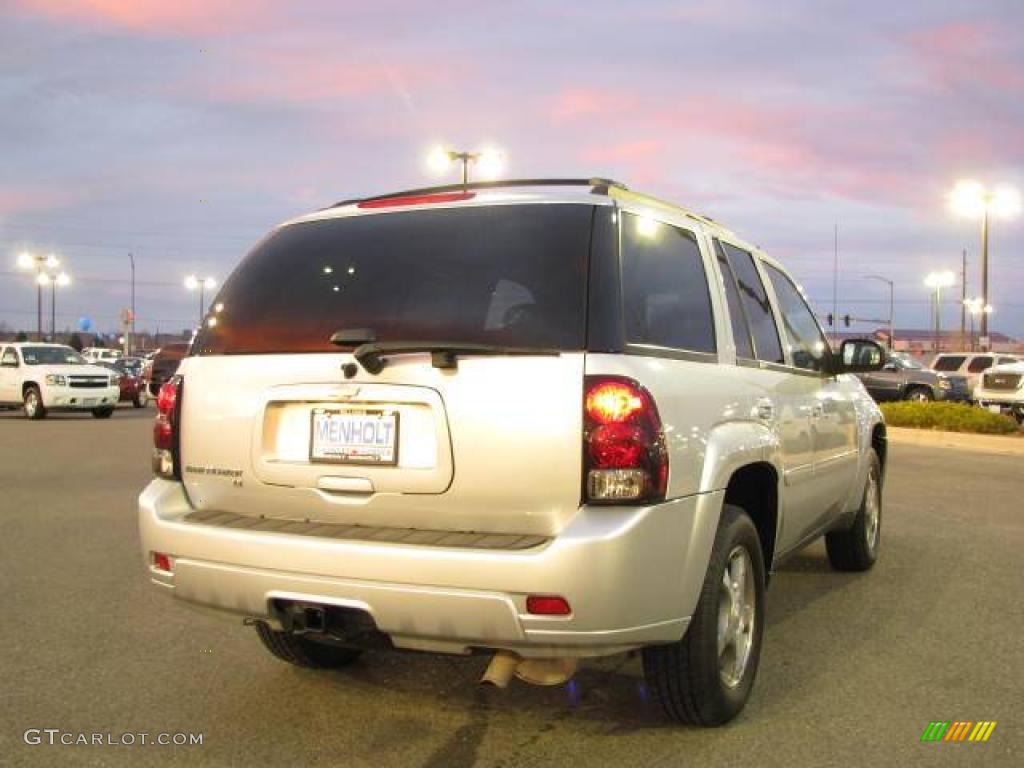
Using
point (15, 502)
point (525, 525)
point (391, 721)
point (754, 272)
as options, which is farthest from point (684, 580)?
point (15, 502)

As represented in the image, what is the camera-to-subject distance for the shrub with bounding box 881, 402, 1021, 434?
18984 millimetres

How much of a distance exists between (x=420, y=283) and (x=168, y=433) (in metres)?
1.17

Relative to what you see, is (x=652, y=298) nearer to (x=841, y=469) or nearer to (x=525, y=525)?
(x=525, y=525)

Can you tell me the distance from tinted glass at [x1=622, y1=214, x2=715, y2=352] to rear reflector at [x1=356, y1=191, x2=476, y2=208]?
649 millimetres

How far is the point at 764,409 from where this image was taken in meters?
4.49

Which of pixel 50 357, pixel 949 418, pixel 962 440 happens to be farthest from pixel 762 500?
pixel 50 357

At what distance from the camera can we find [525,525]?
3389 mm

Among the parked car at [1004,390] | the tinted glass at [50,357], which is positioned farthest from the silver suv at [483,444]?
the tinted glass at [50,357]

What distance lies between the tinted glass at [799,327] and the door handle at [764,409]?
2.66 ft

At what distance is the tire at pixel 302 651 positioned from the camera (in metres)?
4.52

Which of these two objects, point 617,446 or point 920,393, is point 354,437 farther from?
point 920,393

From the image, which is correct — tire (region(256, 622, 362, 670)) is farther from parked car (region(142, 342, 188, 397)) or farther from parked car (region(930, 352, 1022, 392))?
parked car (region(930, 352, 1022, 392))

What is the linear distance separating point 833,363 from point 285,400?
3.36m

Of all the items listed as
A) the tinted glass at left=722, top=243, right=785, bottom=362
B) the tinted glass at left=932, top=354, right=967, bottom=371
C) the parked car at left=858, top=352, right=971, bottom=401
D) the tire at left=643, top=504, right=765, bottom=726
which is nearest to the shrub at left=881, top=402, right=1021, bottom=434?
the parked car at left=858, top=352, right=971, bottom=401
